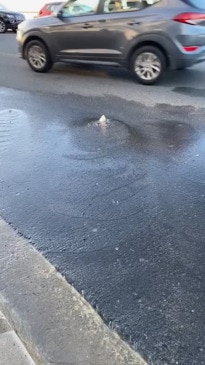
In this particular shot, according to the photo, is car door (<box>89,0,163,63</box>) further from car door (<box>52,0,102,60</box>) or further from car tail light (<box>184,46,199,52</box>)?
car tail light (<box>184,46,199,52</box>)

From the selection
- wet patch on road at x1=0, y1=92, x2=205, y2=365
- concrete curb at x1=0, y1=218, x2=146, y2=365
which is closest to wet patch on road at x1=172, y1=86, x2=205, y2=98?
wet patch on road at x1=0, y1=92, x2=205, y2=365

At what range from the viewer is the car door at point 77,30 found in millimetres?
7520

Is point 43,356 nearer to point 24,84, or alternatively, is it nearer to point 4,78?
→ point 24,84

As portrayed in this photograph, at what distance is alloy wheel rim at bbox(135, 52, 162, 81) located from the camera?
7.12 meters

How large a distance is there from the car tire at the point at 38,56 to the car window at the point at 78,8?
0.85 meters

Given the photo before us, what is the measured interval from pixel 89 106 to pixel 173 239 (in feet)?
12.4

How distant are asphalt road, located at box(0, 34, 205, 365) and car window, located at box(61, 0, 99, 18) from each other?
2023mm

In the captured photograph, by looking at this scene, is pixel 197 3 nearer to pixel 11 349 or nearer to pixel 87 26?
pixel 87 26

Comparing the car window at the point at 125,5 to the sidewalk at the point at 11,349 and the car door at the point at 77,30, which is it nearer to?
the car door at the point at 77,30

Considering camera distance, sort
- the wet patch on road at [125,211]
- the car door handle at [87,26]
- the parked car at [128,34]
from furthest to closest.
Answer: the car door handle at [87,26] → the parked car at [128,34] → the wet patch on road at [125,211]

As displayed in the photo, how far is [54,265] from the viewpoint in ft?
8.98

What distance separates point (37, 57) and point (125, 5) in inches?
93.8

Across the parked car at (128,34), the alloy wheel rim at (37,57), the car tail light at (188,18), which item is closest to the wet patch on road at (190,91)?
the parked car at (128,34)

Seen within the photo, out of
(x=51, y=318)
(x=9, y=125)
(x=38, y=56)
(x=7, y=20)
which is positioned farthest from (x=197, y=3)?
(x=7, y=20)
